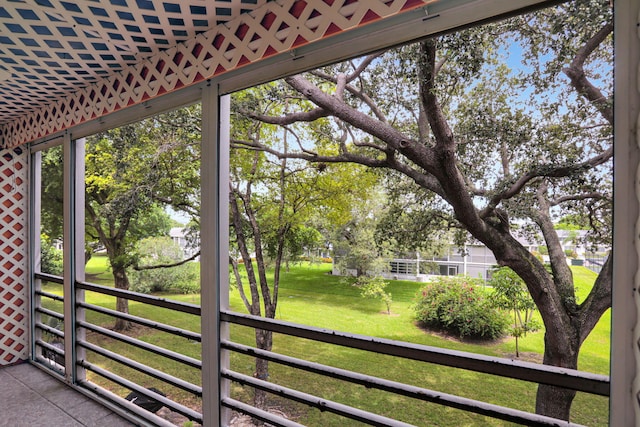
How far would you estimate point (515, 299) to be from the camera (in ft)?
11.2

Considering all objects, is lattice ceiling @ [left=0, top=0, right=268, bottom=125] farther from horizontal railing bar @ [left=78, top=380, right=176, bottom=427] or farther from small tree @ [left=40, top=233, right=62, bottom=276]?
small tree @ [left=40, top=233, right=62, bottom=276]

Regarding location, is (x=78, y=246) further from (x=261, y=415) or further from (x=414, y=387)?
(x=414, y=387)

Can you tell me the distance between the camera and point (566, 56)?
93.0 inches

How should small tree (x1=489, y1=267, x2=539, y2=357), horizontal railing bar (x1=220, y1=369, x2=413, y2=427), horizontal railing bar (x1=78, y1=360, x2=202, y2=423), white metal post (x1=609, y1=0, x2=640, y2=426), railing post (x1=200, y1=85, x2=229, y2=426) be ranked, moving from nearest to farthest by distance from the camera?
white metal post (x1=609, y1=0, x2=640, y2=426) < horizontal railing bar (x1=220, y1=369, x2=413, y2=427) < railing post (x1=200, y1=85, x2=229, y2=426) < horizontal railing bar (x1=78, y1=360, x2=202, y2=423) < small tree (x1=489, y1=267, x2=539, y2=357)

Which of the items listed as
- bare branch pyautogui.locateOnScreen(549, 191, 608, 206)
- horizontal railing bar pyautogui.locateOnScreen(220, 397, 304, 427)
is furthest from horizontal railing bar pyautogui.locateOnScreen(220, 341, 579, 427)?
bare branch pyautogui.locateOnScreen(549, 191, 608, 206)

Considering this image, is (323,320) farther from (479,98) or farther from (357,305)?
(479,98)

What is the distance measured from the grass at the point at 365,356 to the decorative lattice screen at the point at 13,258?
8.25ft

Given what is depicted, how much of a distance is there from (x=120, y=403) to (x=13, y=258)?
74.0 inches

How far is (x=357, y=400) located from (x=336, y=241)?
7.99 feet

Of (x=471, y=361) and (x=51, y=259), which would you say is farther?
(x=51, y=259)

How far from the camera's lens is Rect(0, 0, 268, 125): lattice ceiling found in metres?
1.30

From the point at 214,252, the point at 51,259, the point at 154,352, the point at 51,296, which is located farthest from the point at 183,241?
the point at 214,252

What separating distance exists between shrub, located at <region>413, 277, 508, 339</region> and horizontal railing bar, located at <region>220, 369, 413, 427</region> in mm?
2818

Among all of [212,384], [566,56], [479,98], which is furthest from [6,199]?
[566,56]
